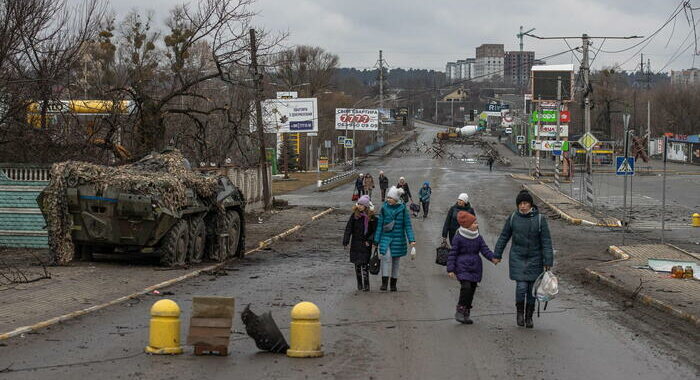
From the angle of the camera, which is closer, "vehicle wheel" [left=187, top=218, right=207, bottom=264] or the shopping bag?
the shopping bag

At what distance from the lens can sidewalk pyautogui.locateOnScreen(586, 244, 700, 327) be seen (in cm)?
1365

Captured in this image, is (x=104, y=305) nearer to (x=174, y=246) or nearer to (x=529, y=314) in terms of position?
(x=174, y=246)

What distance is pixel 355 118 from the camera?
89.5m

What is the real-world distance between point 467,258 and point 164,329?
4573 mm

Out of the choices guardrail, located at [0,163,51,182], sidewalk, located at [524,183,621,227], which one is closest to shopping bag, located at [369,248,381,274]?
guardrail, located at [0,163,51,182]

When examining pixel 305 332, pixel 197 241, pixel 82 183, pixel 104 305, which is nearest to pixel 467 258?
pixel 305 332

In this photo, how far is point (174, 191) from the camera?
1742 centimetres

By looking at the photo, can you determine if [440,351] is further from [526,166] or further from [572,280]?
[526,166]

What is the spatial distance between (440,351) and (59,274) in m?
8.48

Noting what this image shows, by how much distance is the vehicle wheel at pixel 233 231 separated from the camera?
20359mm

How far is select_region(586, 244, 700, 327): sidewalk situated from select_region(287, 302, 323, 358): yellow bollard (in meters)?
5.68

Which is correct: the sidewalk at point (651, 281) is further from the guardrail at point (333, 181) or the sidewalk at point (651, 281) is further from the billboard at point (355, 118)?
the billboard at point (355, 118)

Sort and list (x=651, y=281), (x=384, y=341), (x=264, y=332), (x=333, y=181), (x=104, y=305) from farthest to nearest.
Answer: (x=333, y=181)
(x=651, y=281)
(x=104, y=305)
(x=384, y=341)
(x=264, y=332)

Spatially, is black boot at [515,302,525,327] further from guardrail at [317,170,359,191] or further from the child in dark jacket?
guardrail at [317,170,359,191]
